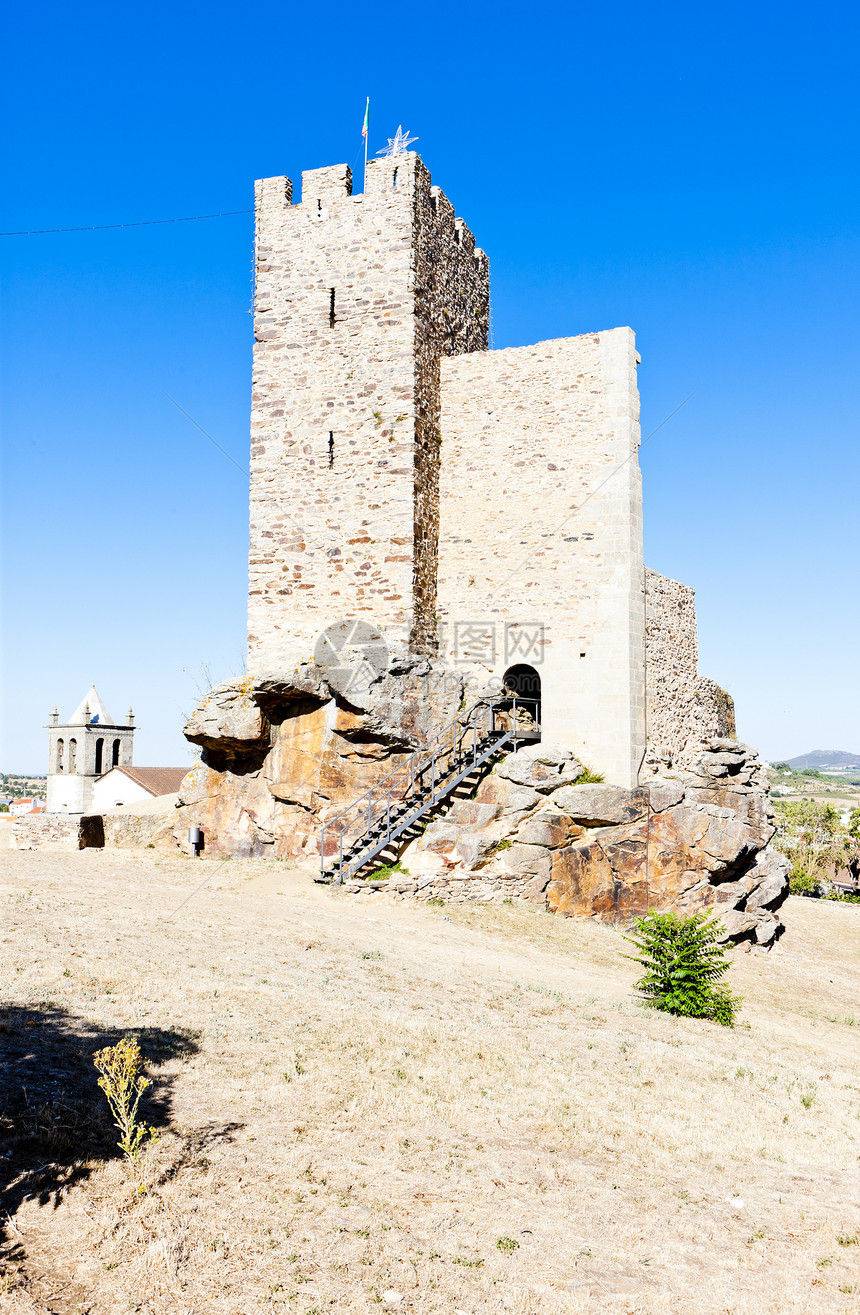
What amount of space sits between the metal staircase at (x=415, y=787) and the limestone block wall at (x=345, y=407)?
6.96 ft

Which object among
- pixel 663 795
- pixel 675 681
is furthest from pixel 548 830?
pixel 675 681

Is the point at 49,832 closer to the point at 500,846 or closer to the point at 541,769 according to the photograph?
the point at 500,846

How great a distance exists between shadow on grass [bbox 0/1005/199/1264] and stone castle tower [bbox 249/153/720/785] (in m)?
11.8

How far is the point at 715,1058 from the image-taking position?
9.32m

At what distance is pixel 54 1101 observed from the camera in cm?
619

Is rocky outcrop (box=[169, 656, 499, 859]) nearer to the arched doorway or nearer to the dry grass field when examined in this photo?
the arched doorway

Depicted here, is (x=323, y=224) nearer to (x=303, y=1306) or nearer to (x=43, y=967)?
(x=43, y=967)

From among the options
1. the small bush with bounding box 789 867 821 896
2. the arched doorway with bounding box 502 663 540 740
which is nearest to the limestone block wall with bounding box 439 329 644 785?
the arched doorway with bounding box 502 663 540 740

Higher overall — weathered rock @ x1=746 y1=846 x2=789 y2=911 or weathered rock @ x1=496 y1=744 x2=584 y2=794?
weathered rock @ x1=496 y1=744 x2=584 y2=794

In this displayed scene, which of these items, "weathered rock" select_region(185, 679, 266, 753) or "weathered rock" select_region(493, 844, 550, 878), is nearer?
"weathered rock" select_region(493, 844, 550, 878)

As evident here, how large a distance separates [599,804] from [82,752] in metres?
48.7

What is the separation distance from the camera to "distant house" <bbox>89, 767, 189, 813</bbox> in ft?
166

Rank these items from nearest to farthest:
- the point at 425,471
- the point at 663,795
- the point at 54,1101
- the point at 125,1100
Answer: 1. the point at 125,1100
2. the point at 54,1101
3. the point at 663,795
4. the point at 425,471

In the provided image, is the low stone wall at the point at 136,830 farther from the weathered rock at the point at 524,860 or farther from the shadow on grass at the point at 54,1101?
the shadow on grass at the point at 54,1101
